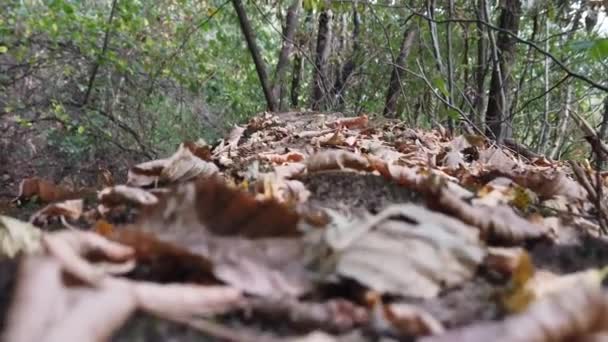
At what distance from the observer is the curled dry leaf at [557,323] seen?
49 centimetres

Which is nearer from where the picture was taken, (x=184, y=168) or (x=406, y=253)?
(x=406, y=253)

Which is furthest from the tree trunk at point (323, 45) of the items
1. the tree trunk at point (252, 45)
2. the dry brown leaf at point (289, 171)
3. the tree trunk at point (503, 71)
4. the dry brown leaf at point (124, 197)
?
the dry brown leaf at point (124, 197)

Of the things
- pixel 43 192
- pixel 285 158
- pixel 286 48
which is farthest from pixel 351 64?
pixel 43 192

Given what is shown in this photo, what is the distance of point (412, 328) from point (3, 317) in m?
0.43

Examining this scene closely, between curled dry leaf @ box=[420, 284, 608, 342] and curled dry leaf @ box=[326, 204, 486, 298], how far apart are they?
0.44ft

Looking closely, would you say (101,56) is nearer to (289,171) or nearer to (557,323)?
(289,171)

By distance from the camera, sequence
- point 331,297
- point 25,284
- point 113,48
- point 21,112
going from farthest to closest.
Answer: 1. point 113,48
2. point 21,112
3. point 331,297
4. point 25,284

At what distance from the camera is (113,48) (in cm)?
570

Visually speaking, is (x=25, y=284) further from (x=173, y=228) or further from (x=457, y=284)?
(x=457, y=284)

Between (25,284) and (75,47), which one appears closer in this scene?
(25,284)

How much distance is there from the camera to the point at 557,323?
497mm

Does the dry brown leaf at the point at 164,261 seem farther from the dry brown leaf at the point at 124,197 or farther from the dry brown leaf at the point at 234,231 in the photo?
the dry brown leaf at the point at 124,197

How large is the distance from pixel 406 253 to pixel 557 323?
23 cm

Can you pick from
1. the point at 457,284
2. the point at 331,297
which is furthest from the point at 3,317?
the point at 457,284
